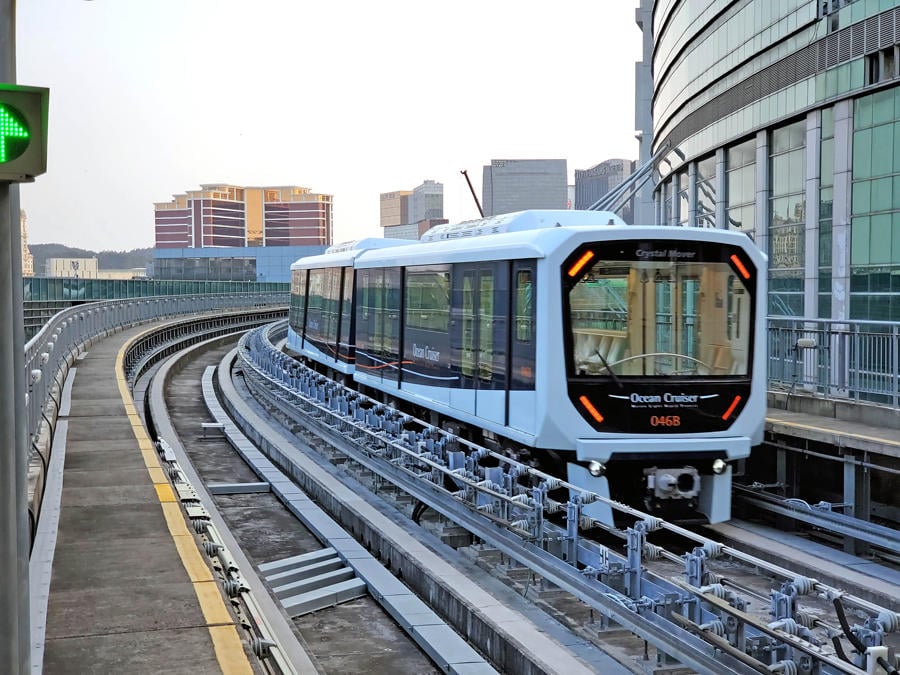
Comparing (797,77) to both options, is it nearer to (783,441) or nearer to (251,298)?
(783,441)

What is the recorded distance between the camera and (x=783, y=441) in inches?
510

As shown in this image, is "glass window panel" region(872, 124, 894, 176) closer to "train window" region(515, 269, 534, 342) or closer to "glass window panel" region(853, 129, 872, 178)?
"glass window panel" region(853, 129, 872, 178)

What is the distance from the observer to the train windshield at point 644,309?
11.2m

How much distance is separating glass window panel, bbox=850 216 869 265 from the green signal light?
22.2 m

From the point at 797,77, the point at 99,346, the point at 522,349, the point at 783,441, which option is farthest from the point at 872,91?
the point at 99,346

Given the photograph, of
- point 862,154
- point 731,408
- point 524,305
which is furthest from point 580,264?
point 862,154

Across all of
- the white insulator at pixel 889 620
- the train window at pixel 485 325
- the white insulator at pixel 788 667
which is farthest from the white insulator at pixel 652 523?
the train window at pixel 485 325

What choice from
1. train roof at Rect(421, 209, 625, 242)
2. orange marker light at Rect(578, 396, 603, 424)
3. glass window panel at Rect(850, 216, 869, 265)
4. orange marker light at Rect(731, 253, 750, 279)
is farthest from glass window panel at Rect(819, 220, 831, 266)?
orange marker light at Rect(578, 396, 603, 424)

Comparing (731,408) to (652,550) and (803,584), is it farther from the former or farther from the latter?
(803,584)

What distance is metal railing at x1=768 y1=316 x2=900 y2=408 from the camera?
13141 mm

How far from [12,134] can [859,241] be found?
74.3ft

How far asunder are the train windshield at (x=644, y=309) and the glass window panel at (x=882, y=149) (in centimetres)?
1318

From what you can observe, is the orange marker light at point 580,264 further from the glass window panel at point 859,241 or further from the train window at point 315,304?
the glass window panel at point 859,241

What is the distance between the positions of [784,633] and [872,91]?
19.3 metres
